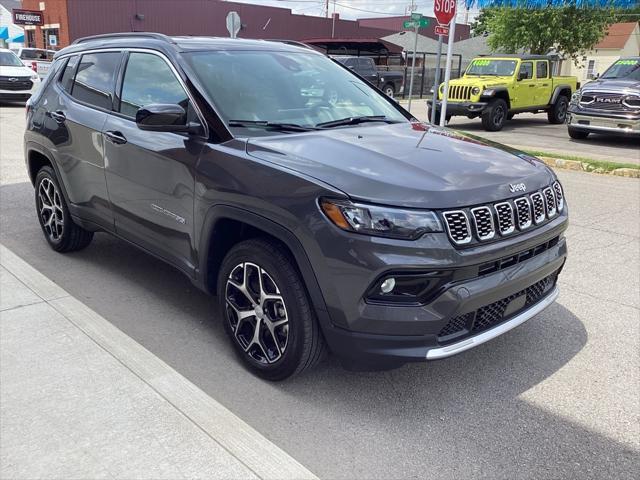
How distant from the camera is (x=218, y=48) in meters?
4.06

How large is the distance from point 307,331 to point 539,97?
53.5 ft

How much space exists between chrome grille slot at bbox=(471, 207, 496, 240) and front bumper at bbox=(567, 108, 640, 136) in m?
11.6

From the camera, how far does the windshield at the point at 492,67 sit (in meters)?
16.3

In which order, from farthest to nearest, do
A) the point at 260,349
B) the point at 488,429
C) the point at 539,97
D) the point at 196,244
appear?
the point at 539,97 < the point at 196,244 < the point at 260,349 < the point at 488,429

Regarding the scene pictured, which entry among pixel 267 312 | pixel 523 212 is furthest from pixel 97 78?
pixel 523 212

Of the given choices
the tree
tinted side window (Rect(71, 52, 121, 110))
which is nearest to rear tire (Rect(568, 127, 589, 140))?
tinted side window (Rect(71, 52, 121, 110))

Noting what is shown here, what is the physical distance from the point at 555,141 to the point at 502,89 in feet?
7.69

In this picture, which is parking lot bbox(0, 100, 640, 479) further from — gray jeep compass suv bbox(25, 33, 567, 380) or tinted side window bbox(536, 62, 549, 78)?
tinted side window bbox(536, 62, 549, 78)

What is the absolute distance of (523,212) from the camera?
3.12 meters

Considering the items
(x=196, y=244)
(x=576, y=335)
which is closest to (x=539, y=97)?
(x=576, y=335)

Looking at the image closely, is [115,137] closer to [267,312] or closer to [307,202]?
[267,312]

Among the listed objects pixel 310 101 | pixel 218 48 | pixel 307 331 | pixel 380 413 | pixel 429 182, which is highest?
pixel 218 48

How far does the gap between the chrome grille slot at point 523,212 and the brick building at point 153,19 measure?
36.3 meters

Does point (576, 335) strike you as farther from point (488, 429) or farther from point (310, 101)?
point (310, 101)
